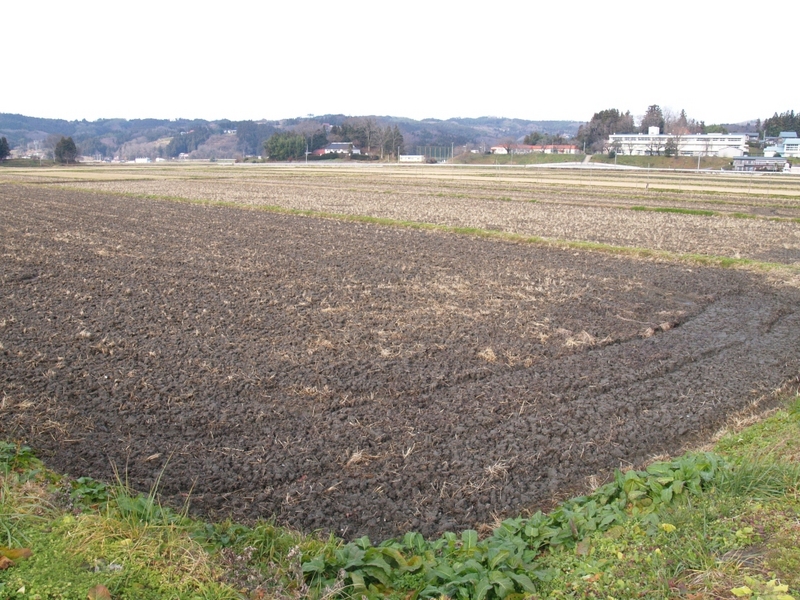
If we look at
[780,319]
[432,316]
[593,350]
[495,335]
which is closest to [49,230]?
[432,316]

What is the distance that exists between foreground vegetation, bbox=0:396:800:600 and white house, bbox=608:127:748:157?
106m

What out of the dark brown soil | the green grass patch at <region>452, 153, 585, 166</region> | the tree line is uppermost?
the tree line

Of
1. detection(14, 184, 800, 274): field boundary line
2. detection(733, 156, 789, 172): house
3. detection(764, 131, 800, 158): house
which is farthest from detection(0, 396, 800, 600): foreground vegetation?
detection(764, 131, 800, 158): house

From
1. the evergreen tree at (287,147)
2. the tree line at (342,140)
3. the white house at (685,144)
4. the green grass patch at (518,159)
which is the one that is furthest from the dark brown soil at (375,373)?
the evergreen tree at (287,147)

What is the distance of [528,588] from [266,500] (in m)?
2.53

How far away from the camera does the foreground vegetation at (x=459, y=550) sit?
3842 millimetres

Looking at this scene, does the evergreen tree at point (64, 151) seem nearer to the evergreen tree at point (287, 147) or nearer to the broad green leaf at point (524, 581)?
the evergreen tree at point (287, 147)

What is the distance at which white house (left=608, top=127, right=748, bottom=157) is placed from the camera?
106m

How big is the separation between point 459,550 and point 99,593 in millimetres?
2414

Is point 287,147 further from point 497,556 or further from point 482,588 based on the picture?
point 482,588

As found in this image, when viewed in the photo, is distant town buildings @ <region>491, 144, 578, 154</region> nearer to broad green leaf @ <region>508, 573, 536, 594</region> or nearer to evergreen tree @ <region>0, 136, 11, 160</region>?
evergreen tree @ <region>0, 136, 11, 160</region>

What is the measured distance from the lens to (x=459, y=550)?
4617 mm

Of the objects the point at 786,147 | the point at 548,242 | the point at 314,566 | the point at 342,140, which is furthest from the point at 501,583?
the point at 342,140

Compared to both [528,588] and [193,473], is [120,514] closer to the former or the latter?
[193,473]
